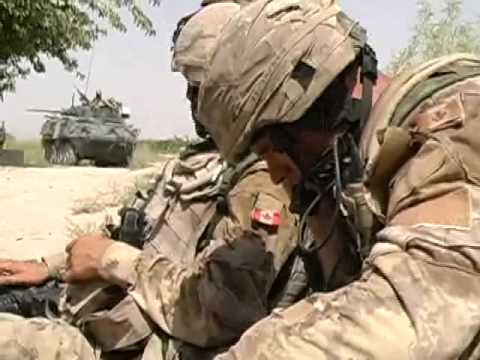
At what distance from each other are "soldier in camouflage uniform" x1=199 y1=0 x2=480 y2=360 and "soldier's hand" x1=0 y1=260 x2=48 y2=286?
1.53 metres

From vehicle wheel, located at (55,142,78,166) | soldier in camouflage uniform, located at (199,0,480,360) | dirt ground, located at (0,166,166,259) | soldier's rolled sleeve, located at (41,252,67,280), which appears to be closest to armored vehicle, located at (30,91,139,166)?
vehicle wheel, located at (55,142,78,166)

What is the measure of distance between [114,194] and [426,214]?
11087 mm

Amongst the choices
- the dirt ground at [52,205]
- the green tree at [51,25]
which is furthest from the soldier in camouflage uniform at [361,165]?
the green tree at [51,25]

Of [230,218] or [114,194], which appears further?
[114,194]

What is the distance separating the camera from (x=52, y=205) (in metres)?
12.5

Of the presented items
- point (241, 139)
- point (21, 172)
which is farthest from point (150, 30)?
point (241, 139)

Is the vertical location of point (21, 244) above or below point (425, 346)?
below

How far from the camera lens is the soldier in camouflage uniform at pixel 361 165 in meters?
1.45

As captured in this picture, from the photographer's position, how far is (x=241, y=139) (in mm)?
2150

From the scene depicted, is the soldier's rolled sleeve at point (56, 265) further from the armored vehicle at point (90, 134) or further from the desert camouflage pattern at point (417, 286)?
the armored vehicle at point (90, 134)

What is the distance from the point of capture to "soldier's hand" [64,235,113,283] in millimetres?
3170

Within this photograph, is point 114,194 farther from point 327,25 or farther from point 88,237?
point 327,25

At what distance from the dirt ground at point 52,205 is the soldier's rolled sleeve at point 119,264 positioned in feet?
16.8

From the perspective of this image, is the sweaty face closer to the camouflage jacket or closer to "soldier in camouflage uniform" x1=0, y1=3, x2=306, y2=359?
"soldier in camouflage uniform" x1=0, y1=3, x2=306, y2=359
